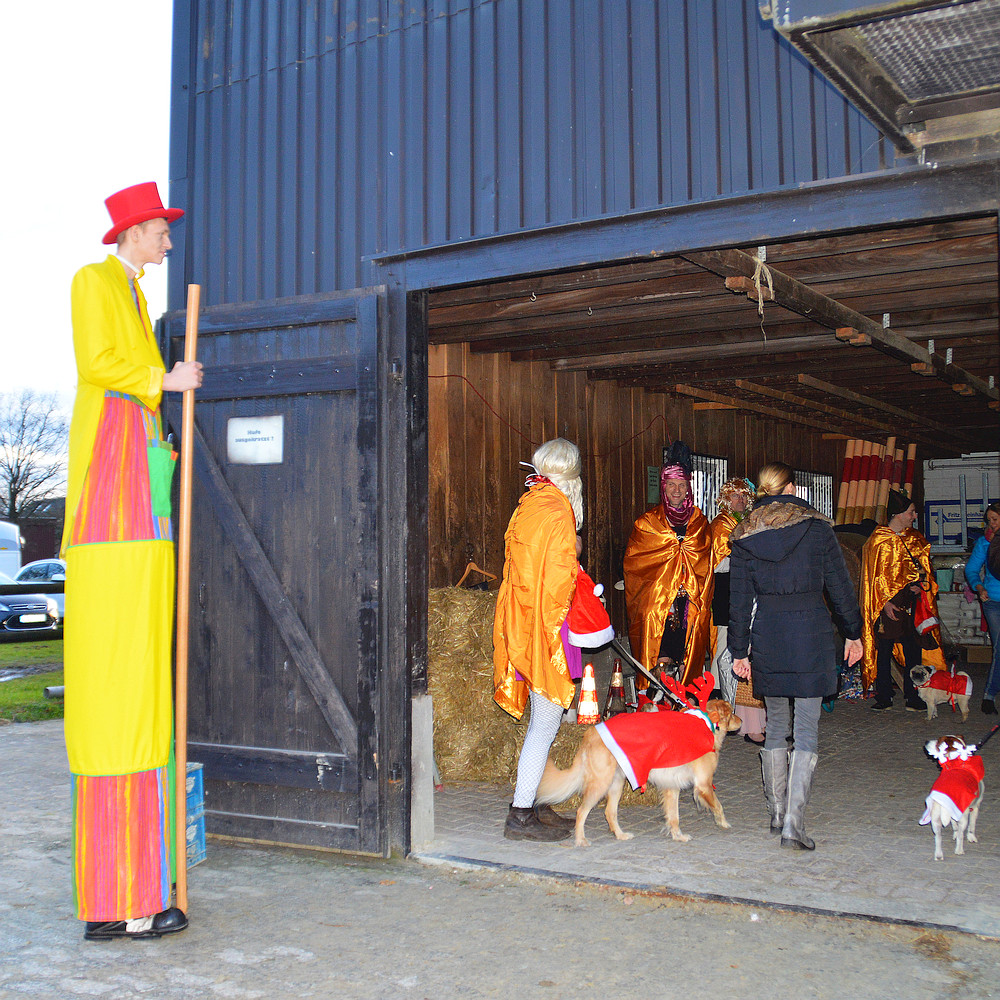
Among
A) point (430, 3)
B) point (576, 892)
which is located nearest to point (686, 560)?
point (576, 892)

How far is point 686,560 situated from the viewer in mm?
8461

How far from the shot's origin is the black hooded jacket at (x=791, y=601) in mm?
5270

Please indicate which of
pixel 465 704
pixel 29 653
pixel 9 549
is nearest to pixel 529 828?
pixel 465 704

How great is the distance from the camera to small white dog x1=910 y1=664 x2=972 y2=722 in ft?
28.9

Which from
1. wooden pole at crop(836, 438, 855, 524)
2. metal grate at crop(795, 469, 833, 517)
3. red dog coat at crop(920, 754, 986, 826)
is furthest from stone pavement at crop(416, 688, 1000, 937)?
wooden pole at crop(836, 438, 855, 524)

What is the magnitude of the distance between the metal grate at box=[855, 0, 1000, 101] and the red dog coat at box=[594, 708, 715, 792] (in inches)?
125

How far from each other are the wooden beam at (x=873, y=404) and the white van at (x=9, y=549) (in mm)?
26254

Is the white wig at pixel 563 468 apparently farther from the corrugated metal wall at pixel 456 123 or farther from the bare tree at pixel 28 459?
the bare tree at pixel 28 459

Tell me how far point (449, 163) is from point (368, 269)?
67 cm

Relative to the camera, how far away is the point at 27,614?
20.1m

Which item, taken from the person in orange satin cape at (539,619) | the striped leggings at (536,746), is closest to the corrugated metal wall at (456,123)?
the person in orange satin cape at (539,619)

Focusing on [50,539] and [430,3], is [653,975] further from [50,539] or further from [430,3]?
[50,539]

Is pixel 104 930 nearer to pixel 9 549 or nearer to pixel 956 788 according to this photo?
pixel 956 788

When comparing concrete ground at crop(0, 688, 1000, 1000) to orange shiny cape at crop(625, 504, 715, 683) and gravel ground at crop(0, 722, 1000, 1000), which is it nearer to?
gravel ground at crop(0, 722, 1000, 1000)
